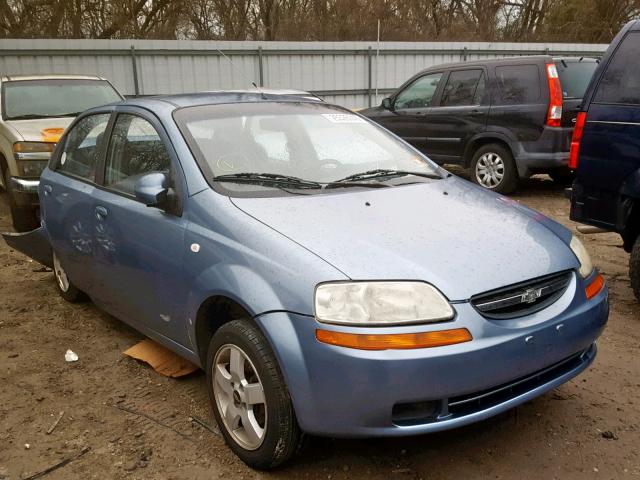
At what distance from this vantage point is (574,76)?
7.64 metres

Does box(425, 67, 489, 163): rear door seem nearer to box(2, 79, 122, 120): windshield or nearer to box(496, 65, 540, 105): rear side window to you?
box(496, 65, 540, 105): rear side window

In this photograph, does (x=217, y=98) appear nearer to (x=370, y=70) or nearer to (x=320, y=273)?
(x=320, y=273)

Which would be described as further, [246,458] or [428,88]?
[428,88]

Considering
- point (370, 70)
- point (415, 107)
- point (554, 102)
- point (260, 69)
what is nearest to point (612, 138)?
point (554, 102)

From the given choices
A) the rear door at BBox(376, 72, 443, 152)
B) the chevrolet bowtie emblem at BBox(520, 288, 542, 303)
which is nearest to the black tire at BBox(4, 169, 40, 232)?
the rear door at BBox(376, 72, 443, 152)

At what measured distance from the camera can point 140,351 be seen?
3.68 meters

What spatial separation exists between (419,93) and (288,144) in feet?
20.7

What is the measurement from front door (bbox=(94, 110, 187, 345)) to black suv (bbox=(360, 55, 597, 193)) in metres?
5.63

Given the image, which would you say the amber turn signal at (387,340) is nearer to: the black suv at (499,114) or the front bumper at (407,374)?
the front bumper at (407,374)

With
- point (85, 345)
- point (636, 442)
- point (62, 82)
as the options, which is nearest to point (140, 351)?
point (85, 345)

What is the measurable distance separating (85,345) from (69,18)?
14.5 m

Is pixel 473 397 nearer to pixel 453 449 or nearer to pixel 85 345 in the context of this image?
pixel 453 449

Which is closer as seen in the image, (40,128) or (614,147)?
(614,147)

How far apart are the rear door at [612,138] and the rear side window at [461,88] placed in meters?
4.15
